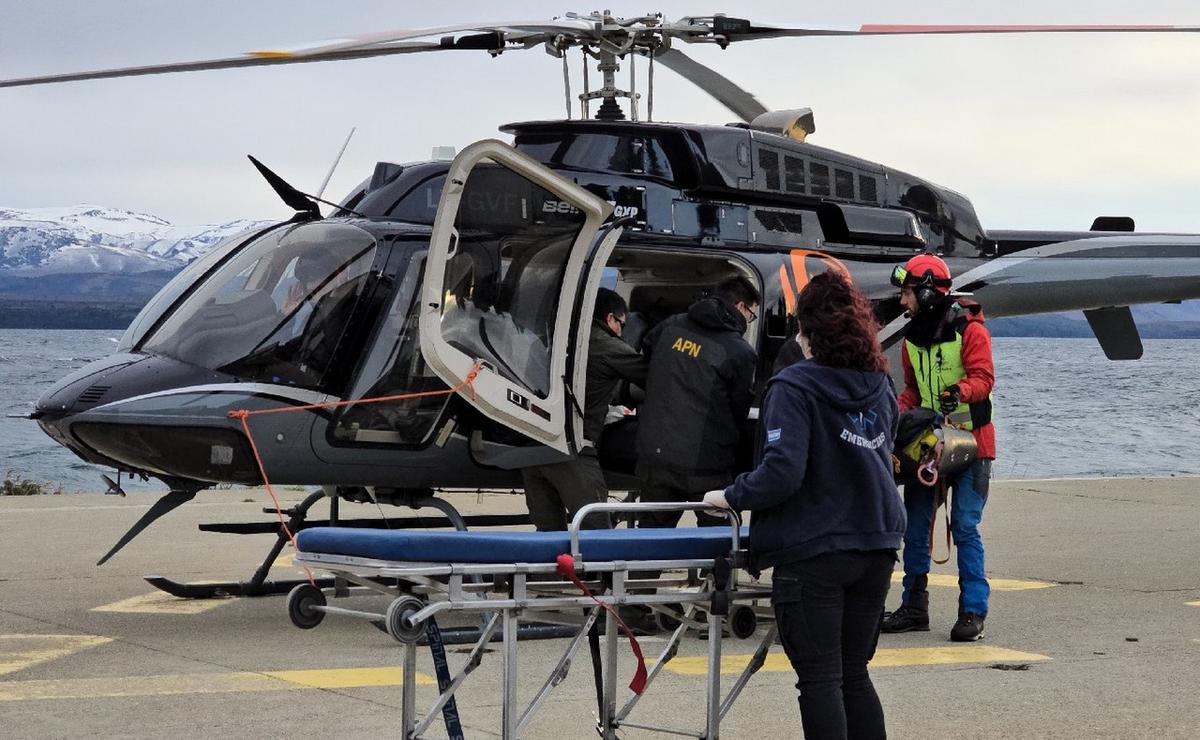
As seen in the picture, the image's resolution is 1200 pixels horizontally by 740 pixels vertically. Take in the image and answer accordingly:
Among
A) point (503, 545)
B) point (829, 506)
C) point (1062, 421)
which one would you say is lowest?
point (1062, 421)

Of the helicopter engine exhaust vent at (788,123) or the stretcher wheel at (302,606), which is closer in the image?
the stretcher wheel at (302,606)

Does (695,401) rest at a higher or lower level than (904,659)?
higher

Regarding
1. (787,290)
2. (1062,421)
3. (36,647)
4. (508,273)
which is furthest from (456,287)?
(1062,421)

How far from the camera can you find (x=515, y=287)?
7887 mm

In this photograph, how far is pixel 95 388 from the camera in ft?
25.6

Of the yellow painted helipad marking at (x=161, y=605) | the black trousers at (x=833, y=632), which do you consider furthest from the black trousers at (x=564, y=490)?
the black trousers at (x=833, y=632)

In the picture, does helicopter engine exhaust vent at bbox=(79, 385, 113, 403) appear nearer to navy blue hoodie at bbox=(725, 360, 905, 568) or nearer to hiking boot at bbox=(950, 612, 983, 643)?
navy blue hoodie at bbox=(725, 360, 905, 568)

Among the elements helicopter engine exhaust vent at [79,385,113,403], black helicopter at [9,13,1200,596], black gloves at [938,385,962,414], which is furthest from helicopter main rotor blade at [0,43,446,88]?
black gloves at [938,385,962,414]

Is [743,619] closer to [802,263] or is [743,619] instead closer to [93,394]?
[93,394]

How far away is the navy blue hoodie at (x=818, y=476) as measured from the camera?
483 centimetres

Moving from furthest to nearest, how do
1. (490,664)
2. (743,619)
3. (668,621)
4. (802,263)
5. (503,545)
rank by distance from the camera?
(802,263) → (668,621) → (490,664) → (743,619) → (503,545)

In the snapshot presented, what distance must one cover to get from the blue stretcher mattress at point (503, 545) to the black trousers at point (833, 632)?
37 centimetres

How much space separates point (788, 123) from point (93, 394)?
4841mm

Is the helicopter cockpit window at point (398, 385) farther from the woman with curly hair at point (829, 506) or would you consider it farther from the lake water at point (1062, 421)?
the woman with curly hair at point (829, 506)
